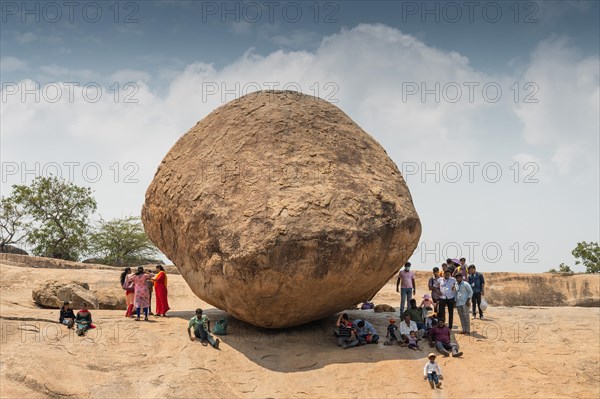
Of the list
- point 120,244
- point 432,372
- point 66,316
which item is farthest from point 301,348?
point 120,244

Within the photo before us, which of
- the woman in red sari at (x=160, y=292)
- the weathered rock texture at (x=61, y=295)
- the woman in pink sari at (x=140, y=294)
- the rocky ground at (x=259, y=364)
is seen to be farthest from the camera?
the weathered rock texture at (x=61, y=295)

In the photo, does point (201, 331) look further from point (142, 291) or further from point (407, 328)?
point (407, 328)

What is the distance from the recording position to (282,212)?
8.38 meters

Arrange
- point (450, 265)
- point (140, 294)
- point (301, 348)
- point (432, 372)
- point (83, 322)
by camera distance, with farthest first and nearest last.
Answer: point (450, 265)
point (140, 294)
point (301, 348)
point (83, 322)
point (432, 372)

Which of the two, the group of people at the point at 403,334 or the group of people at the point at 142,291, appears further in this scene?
the group of people at the point at 142,291

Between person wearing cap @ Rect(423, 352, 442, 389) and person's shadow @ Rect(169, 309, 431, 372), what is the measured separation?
0.54 m

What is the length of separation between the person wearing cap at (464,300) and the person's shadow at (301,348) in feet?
3.31

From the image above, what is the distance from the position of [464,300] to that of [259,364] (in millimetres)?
3804

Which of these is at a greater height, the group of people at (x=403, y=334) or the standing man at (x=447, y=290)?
the standing man at (x=447, y=290)

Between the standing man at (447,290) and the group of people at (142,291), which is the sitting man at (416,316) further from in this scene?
the group of people at (142,291)

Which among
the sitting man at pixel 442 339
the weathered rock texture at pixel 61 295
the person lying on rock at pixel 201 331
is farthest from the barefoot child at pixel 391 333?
the weathered rock texture at pixel 61 295

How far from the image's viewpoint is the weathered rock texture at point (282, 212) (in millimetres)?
8297

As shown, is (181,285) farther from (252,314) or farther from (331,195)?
(331,195)

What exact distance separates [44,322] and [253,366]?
362 centimetres
